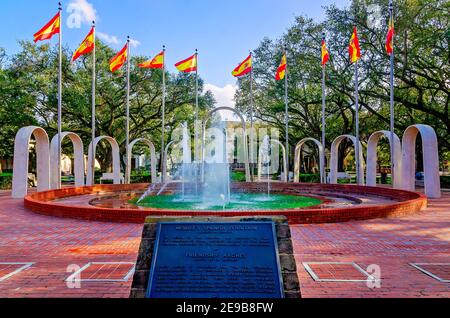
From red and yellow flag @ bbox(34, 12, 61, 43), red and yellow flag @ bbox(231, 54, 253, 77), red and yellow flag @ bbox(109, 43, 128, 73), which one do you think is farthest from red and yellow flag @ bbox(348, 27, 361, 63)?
red and yellow flag @ bbox(34, 12, 61, 43)

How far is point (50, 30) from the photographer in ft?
44.0

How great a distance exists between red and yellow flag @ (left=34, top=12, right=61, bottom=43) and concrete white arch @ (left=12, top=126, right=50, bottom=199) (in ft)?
11.7

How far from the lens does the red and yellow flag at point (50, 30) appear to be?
13.1 m

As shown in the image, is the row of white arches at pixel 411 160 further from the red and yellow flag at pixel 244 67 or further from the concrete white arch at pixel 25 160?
the concrete white arch at pixel 25 160

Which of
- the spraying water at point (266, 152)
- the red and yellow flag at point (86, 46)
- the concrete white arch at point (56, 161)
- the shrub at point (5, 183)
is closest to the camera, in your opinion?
the red and yellow flag at point (86, 46)

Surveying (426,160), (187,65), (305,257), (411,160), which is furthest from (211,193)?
(305,257)

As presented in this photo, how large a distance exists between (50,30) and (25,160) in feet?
17.0

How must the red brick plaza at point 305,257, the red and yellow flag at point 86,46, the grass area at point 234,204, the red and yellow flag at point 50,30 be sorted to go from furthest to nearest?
the red and yellow flag at point 86,46, the red and yellow flag at point 50,30, the grass area at point 234,204, the red brick plaza at point 305,257

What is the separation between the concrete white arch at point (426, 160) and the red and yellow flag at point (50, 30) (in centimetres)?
1464

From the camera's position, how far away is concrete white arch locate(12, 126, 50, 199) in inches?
545

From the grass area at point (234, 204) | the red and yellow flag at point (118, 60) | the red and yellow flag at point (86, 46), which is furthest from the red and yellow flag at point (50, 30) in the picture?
the grass area at point (234, 204)

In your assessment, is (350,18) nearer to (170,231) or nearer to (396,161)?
(396,161)

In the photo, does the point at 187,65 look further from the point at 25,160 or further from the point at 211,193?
the point at 25,160

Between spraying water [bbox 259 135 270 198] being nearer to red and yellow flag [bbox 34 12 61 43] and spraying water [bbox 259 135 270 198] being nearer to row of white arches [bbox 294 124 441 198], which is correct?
row of white arches [bbox 294 124 441 198]
